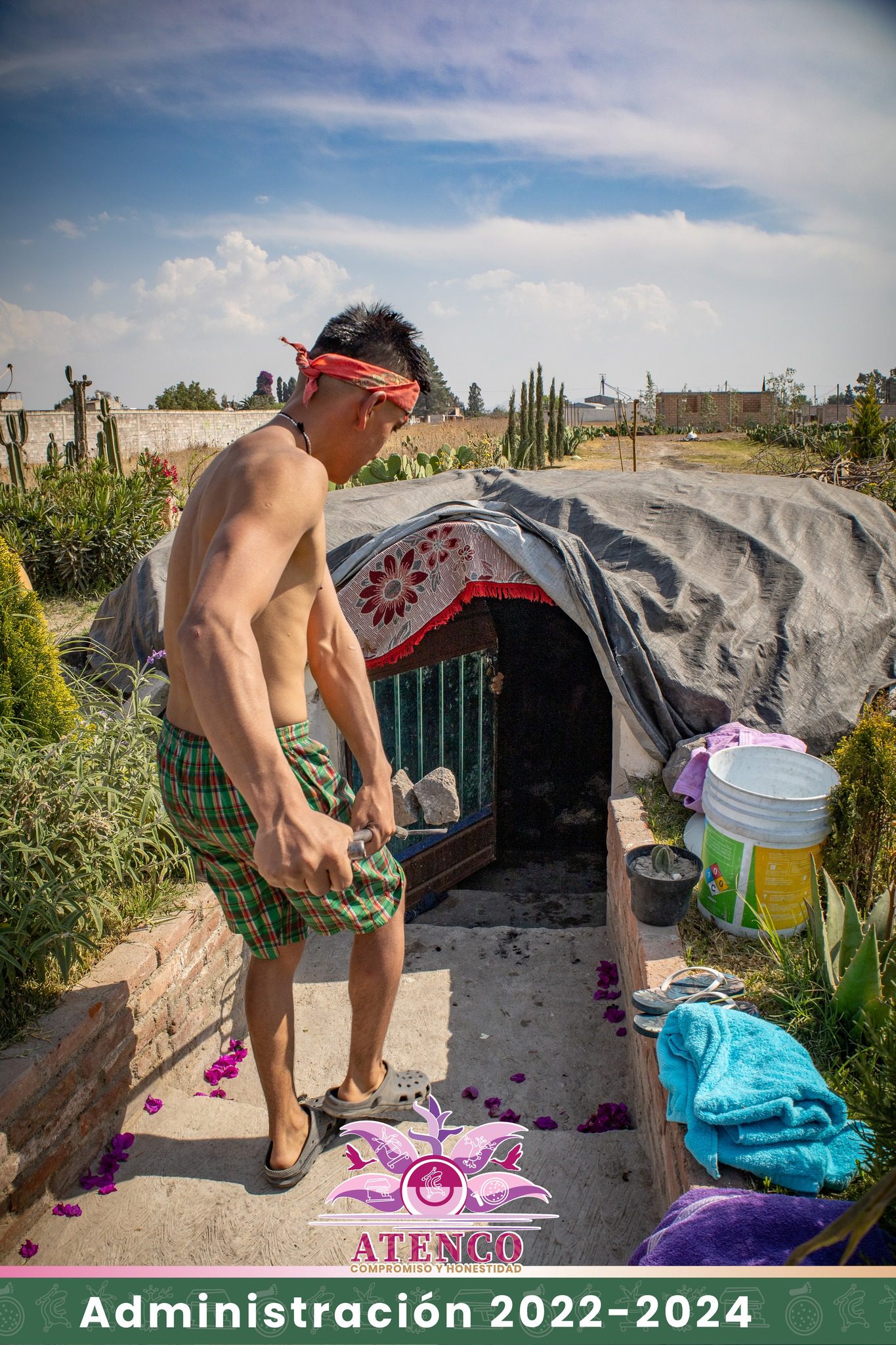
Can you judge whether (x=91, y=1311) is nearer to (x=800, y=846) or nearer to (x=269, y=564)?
(x=269, y=564)

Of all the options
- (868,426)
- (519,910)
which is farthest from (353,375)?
(868,426)

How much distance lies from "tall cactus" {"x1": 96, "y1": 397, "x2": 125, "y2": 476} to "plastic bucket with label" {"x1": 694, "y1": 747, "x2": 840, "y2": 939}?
11.1 meters

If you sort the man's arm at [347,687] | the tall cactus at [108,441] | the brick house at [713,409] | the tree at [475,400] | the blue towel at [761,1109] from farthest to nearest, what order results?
the tree at [475,400]
the brick house at [713,409]
the tall cactus at [108,441]
the man's arm at [347,687]
the blue towel at [761,1109]

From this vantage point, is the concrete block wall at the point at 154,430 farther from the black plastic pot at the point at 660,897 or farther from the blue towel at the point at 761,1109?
the blue towel at the point at 761,1109

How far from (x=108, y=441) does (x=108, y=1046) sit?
1211cm

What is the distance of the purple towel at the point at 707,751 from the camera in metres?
3.95

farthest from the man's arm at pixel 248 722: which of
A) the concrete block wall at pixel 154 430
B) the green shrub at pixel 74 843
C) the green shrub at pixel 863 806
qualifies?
the concrete block wall at pixel 154 430

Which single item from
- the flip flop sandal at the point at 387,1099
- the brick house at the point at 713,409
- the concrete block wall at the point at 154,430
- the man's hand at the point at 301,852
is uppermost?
the brick house at the point at 713,409

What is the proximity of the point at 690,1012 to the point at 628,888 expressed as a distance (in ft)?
4.00

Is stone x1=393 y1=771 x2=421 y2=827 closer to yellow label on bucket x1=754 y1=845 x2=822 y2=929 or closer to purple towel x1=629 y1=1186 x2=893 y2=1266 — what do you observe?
yellow label on bucket x1=754 y1=845 x2=822 y2=929

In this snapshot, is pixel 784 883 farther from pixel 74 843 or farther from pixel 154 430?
pixel 154 430

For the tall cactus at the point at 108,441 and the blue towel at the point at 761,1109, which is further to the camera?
the tall cactus at the point at 108,441

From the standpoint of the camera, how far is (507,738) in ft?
19.0

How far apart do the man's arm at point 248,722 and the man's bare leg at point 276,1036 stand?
2.28 feet
